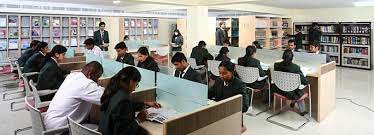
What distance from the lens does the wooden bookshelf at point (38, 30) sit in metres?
8.08

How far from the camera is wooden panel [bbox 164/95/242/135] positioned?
187 centimetres

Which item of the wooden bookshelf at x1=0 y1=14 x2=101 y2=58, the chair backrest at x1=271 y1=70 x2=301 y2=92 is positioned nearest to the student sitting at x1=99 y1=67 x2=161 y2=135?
the chair backrest at x1=271 y1=70 x2=301 y2=92

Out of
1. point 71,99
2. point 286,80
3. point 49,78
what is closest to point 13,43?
point 49,78

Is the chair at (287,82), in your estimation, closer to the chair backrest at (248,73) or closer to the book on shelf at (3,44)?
the chair backrest at (248,73)

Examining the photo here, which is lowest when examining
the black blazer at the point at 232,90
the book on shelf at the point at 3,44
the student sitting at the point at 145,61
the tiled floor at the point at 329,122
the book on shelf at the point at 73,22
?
the tiled floor at the point at 329,122

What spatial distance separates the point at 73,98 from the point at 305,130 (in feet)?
9.75

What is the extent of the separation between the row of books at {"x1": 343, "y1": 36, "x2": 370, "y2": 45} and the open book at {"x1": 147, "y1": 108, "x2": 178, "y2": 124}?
30.0 feet

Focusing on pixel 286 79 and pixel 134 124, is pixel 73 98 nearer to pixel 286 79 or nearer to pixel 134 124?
pixel 134 124

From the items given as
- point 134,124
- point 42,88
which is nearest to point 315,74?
point 134,124

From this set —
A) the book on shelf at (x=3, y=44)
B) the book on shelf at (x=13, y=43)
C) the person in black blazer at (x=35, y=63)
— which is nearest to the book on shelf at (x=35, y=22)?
the book on shelf at (x=13, y=43)

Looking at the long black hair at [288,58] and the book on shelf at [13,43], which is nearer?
the long black hair at [288,58]

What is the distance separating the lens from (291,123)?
421cm

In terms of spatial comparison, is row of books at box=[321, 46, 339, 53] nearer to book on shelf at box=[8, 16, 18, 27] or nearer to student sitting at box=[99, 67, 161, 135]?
student sitting at box=[99, 67, 161, 135]

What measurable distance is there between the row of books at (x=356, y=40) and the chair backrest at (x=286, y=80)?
23.0ft
